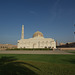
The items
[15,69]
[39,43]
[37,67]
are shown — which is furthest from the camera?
[39,43]

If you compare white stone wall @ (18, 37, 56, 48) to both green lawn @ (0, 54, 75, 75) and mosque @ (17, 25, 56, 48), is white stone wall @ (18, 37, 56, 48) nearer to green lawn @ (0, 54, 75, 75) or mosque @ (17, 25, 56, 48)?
mosque @ (17, 25, 56, 48)

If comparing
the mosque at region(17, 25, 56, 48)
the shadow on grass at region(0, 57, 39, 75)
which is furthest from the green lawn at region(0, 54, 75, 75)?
the mosque at region(17, 25, 56, 48)

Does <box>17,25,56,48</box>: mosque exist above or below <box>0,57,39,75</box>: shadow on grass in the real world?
above

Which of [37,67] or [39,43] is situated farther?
[39,43]

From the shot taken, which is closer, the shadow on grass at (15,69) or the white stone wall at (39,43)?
the shadow on grass at (15,69)

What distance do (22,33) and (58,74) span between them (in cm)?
6285

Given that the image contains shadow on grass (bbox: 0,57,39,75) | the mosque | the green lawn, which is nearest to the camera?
shadow on grass (bbox: 0,57,39,75)

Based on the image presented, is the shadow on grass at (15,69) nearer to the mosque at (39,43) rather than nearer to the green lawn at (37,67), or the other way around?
the green lawn at (37,67)

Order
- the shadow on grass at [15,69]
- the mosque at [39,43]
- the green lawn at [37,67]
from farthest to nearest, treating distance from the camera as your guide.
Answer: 1. the mosque at [39,43]
2. the green lawn at [37,67]
3. the shadow on grass at [15,69]

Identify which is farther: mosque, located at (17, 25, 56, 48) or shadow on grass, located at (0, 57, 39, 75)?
mosque, located at (17, 25, 56, 48)

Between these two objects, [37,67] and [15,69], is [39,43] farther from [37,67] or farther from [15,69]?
[15,69]

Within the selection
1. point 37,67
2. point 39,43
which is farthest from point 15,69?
point 39,43

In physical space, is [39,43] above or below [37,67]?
above

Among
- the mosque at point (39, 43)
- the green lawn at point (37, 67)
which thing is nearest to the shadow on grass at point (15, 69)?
the green lawn at point (37, 67)
